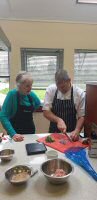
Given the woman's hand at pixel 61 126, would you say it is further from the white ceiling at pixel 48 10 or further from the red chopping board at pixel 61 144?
the white ceiling at pixel 48 10

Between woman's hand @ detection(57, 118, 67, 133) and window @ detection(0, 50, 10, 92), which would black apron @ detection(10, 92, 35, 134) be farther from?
window @ detection(0, 50, 10, 92)

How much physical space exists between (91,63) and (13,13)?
150 centimetres

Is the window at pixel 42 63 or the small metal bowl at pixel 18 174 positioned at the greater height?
the window at pixel 42 63

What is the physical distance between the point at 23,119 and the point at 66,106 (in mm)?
458

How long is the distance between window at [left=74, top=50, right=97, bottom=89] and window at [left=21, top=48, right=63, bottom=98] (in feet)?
0.96

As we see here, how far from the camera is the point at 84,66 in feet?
10.9

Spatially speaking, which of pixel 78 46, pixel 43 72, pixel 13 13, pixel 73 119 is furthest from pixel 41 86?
pixel 73 119

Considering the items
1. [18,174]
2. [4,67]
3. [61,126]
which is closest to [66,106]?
[61,126]

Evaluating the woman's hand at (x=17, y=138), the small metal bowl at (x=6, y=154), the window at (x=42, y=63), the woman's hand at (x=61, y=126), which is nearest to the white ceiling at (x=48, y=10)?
the window at (x=42, y=63)

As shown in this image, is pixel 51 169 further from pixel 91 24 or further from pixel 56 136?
pixel 91 24

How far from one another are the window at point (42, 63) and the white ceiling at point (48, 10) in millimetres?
514

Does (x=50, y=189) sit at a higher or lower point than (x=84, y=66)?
lower

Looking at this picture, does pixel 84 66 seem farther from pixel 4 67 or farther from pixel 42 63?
pixel 4 67

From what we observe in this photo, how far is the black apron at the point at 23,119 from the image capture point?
6.29 feet
